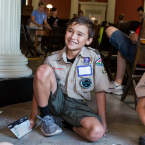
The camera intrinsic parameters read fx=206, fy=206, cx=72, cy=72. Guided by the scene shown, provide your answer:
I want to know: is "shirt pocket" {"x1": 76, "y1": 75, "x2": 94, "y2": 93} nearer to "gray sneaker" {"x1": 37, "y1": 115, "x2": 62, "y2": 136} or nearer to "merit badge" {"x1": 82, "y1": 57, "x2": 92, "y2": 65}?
"merit badge" {"x1": 82, "y1": 57, "x2": 92, "y2": 65}

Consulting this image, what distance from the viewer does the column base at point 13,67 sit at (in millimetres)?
1798

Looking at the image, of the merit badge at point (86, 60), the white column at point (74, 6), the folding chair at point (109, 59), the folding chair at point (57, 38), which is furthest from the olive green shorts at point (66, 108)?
the white column at point (74, 6)

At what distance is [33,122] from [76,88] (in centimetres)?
35

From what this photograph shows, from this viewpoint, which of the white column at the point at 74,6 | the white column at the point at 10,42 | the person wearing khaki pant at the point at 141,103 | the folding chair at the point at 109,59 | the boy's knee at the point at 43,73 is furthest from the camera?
the white column at the point at 74,6

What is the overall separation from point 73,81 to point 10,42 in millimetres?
829

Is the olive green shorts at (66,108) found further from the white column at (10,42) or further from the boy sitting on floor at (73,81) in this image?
the white column at (10,42)

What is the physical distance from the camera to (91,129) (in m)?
1.13

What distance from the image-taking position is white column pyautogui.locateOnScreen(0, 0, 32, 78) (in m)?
1.79

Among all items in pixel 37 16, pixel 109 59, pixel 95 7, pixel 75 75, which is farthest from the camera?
pixel 95 7

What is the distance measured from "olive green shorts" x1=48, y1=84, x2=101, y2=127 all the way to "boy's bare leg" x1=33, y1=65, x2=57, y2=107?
6 cm

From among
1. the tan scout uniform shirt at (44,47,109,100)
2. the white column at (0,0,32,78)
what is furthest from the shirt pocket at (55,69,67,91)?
the white column at (0,0,32,78)

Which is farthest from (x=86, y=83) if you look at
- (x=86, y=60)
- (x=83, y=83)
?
(x=86, y=60)

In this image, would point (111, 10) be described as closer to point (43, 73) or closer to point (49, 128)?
point (43, 73)

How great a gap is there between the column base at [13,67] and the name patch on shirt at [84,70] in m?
0.72
